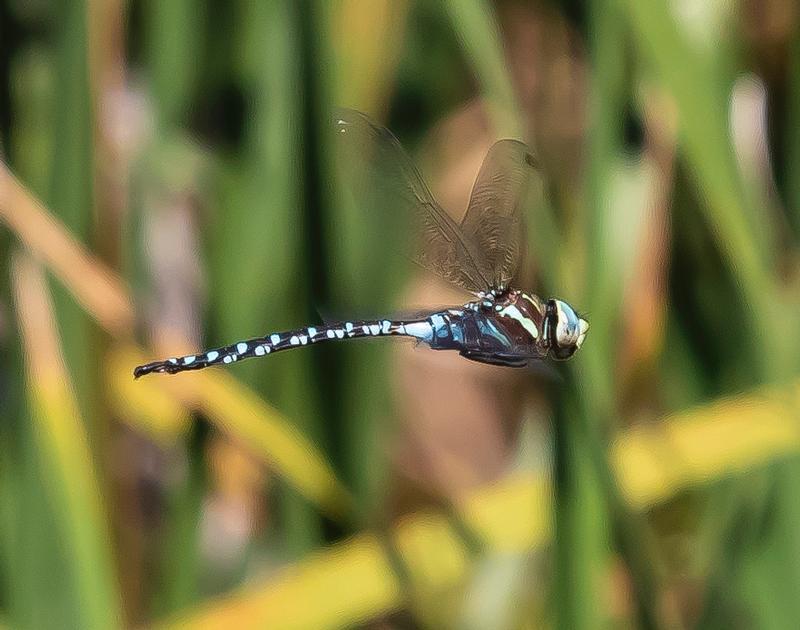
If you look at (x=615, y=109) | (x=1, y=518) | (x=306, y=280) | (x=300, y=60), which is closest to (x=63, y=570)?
(x=1, y=518)

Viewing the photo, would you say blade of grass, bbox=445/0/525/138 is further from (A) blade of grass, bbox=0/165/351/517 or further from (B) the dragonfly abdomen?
(A) blade of grass, bbox=0/165/351/517

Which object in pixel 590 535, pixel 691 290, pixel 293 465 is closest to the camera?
pixel 590 535

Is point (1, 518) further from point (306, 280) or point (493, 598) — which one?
point (493, 598)

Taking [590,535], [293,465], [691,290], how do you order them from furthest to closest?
[691,290]
[293,465]
[590,535]

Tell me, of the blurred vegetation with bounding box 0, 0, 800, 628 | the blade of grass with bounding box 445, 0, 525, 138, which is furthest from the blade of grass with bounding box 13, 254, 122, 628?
the blade of grass with bounding box 445, 0, 525, 138

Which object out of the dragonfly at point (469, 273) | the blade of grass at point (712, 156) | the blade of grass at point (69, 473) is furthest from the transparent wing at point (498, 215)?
the blade of grass at point (69, 473)

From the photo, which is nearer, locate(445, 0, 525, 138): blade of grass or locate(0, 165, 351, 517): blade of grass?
locate(445, 0, 525, 138): blade of grass

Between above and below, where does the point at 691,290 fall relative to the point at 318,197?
below
